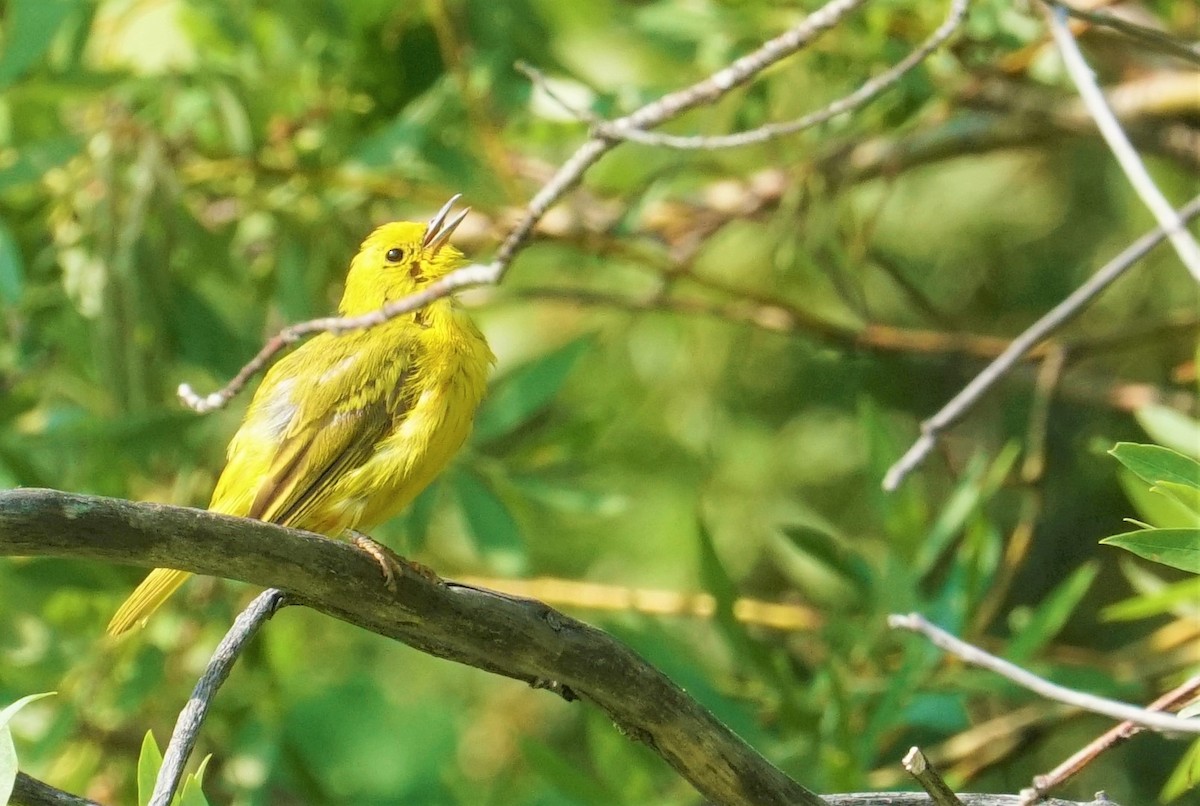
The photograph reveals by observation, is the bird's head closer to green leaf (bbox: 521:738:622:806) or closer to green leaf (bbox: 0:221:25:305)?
green leaf (bbox: 0:221:25:305)

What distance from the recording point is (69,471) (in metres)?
4.49

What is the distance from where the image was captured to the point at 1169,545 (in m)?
2.24

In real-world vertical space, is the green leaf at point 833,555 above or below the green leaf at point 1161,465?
below

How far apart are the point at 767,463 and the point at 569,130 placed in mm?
1415

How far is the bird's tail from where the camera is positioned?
3104mm

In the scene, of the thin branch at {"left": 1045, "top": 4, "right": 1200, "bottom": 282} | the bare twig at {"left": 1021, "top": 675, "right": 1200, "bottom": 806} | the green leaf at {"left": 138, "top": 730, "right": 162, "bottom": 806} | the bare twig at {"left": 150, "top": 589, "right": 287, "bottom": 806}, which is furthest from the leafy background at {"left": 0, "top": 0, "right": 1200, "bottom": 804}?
the green leaf at {"left": 138, "top": 730, "right": 162, "bottom": 806}

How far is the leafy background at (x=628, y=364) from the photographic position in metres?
4.10

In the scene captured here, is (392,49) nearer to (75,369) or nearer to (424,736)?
(75,369)

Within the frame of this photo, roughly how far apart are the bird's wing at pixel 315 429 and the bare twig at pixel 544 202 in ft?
2.98

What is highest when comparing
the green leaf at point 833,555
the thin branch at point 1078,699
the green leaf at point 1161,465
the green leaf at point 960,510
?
the green leaf at point 1161,465

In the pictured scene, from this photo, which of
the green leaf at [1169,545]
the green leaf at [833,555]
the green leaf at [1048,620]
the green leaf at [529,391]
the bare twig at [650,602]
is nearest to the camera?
the green leaf at [1169,545]

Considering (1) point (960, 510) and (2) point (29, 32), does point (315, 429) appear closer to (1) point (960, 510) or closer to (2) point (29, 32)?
(2) point (29, 32)

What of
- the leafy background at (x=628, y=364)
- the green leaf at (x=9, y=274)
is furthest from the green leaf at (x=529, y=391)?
the green leaf at (x=9, y=274)

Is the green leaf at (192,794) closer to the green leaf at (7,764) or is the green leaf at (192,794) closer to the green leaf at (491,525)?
the green leaf at (7,764)
